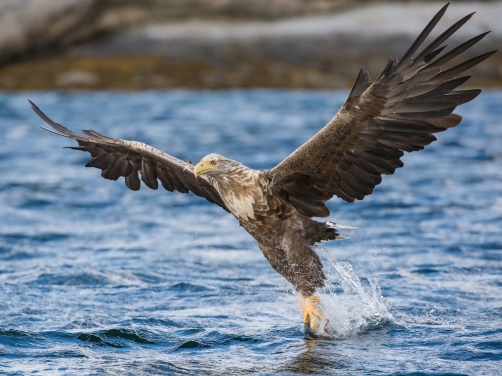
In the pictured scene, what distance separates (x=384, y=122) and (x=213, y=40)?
21.5m

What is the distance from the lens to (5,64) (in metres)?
26.5

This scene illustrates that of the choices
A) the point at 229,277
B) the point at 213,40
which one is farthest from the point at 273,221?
the point at 213,40

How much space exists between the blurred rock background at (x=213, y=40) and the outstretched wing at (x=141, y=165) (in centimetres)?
1727

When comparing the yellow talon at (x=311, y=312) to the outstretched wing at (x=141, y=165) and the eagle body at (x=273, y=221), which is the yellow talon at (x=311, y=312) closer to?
the eagle body at (x=273, y=221)

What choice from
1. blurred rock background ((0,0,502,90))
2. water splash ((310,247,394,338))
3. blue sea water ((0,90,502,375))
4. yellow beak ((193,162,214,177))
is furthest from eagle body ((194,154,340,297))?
blurred rock background ((0,0,502,90))

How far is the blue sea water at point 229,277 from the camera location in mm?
6258

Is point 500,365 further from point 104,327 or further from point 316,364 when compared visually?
point 104,327

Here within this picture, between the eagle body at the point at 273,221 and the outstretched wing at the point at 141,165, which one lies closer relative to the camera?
the eagle body at the point at 273,221

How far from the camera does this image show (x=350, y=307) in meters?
7.26

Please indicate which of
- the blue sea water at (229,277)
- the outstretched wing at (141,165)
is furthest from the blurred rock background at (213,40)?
the outstretched wing at (141,165)

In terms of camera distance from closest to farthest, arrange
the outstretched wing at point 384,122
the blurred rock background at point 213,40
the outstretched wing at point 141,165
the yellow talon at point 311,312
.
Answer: the outstretched wing at point 384,122
the yellow talon at point 311,312
the outstretched wing at point 141,165
the blurred rock background at point 213,40

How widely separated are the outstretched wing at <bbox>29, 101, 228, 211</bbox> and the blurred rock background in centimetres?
1727

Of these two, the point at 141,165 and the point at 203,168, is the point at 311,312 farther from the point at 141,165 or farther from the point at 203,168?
the point at 141,165

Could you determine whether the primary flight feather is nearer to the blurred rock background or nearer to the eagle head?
the eagle head
